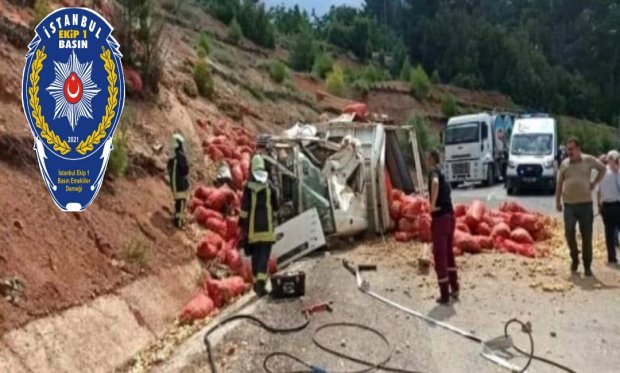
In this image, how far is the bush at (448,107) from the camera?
138 ft

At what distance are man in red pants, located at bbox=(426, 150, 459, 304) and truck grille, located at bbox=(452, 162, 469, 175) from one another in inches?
799

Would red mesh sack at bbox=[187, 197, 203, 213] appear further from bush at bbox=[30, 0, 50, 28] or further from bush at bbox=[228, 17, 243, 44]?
bush at bbox=[228, 17, 243, 44]

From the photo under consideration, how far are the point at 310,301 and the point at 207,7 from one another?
32383mm

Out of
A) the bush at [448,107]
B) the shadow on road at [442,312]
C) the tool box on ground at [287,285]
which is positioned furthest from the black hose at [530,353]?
the bush at [448,107]

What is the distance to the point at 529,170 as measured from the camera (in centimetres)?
2464

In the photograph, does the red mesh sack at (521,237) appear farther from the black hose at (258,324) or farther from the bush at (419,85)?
the bush at (419,85)

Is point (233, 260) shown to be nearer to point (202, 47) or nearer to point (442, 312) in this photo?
point (442, 312)

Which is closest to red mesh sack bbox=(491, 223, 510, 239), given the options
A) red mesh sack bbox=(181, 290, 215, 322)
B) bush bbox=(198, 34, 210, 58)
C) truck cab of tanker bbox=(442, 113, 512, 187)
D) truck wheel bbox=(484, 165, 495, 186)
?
red mesh sack bbox=(181, 290, 215, 322)

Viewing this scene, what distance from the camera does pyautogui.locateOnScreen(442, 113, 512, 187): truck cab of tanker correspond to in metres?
28.8

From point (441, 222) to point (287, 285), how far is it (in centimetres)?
207

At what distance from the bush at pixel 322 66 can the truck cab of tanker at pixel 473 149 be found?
848cm

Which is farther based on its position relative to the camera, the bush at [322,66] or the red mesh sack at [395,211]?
the bush at [322,66]

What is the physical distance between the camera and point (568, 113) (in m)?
53.2

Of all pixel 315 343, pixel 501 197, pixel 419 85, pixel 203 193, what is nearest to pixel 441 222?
pixel 315 343
